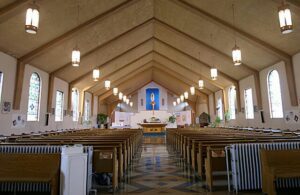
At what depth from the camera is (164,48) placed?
1279cm

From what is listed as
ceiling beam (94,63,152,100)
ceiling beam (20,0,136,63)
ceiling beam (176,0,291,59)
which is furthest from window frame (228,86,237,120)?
ceiling beam (20,0,136,63)

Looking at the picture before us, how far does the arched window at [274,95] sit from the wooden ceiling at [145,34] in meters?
0.68

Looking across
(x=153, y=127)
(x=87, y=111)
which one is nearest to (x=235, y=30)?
(x=153, y=127)

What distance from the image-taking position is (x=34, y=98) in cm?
922

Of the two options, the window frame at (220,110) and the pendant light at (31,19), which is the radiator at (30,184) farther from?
the window frame at (220,110)

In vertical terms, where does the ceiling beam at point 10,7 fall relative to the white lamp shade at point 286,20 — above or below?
above

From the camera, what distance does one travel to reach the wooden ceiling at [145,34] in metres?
6.50

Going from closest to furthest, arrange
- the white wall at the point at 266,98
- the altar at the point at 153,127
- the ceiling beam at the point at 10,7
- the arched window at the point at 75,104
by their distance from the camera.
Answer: the ceiling beam at the point at 10,7
the white wall at the point at 266,98
the arched window at the point at 75,104
the altar at the point at 153,127

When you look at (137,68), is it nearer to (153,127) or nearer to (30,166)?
(153,127)

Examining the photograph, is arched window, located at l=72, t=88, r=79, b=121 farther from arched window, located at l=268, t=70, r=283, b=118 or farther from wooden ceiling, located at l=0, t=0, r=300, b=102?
arched window, located at l=268, t=70, r=283, b=118

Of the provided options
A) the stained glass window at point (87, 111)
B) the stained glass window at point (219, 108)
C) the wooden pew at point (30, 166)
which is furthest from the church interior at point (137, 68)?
the stained glass window at point (219, 108)

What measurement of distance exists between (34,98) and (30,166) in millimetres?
6855

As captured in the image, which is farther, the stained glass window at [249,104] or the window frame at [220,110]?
the window frame at [220,110]

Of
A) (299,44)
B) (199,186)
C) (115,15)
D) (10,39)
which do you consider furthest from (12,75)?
(299,44)
